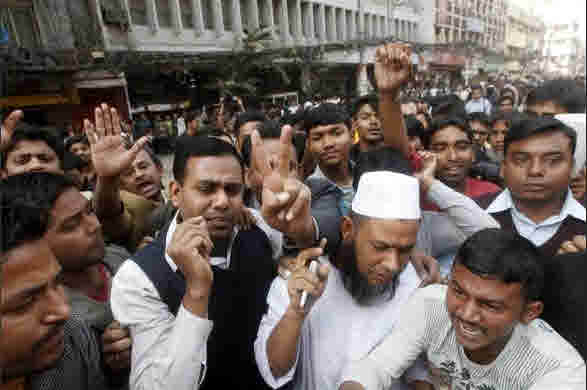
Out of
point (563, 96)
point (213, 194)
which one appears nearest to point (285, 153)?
point (213, 194)

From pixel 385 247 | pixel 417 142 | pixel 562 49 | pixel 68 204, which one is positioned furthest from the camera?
pixel 562 49

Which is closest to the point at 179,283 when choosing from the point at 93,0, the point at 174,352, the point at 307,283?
the point at 174,352

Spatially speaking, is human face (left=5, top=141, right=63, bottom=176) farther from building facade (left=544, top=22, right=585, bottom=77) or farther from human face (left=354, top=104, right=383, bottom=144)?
building facade (left=544, top=22, right=585, bottom=77)

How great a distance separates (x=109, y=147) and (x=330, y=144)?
64.0 inches

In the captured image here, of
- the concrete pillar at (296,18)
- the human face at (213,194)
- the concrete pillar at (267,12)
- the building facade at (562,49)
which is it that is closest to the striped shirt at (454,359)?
the human face at (213,194)

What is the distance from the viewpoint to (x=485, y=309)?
1283 mm

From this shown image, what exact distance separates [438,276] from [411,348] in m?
0.41

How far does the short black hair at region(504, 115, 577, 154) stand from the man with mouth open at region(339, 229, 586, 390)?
35.9 inches

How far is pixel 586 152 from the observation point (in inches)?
88.2

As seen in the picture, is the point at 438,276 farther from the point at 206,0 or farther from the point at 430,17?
the point at 430,17

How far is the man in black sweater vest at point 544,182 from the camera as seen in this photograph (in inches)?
75.9

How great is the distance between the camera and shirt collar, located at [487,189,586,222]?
193 centimetres

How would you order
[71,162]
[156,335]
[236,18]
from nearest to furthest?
[156,335]
[71,162]
[236,18]

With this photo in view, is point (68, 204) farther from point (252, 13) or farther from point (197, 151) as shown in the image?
point (252, 13)
